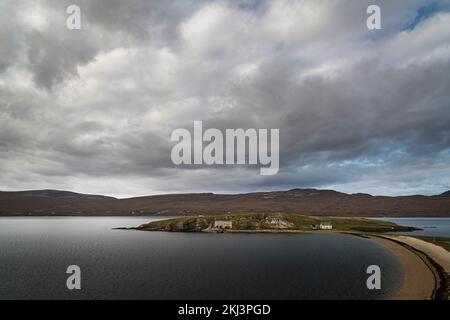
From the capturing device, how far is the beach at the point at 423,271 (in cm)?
4802

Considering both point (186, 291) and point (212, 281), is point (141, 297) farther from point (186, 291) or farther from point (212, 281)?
point (212, 281)

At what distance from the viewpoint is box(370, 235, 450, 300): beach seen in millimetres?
48016

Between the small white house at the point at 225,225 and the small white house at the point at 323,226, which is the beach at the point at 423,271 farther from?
the small white house at the point at 225,225

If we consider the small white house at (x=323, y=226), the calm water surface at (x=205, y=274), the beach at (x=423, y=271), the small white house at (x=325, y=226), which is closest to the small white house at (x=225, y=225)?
the small white house at (x=323, y=226)

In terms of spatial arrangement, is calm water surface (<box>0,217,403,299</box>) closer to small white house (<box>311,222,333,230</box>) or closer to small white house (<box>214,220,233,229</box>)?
small white house (<box>311,222,333,230</box>)

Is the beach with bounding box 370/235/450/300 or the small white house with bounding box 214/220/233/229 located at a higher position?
the beach with bounding box 370/235/450/300

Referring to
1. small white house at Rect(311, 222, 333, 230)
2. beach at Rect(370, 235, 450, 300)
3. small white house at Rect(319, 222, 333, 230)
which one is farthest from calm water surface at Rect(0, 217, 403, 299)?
small white house at Rect(311, 222, 333, 230)

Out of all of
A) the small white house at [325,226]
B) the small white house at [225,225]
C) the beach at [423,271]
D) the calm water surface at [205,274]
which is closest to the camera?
the beach at [423,271]

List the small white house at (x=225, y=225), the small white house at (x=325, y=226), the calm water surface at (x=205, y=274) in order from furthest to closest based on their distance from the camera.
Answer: the small white house at (x=225, y=225) < the small white house at (x=325, y=226) < the calm water surface at (x=205, y=274)

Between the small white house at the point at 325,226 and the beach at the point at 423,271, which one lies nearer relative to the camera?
the beach at the point at 423,271
